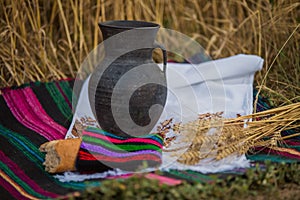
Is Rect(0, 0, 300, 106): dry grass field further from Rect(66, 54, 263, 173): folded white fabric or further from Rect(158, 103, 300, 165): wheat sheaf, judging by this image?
Rect(158, 103, 300, 165): wheat sheaf

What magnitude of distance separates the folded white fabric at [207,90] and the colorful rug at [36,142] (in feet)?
0.30

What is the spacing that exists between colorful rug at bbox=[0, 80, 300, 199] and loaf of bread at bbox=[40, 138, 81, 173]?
0.04m

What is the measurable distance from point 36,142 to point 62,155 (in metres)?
0.37

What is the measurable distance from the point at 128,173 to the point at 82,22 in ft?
5.19

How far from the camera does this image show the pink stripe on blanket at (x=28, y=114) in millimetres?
1928

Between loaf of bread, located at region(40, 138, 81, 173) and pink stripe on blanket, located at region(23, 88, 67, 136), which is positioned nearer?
loaf of bread, located at region(40, 138, 81, 173)

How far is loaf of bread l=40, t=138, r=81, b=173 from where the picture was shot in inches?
59.3

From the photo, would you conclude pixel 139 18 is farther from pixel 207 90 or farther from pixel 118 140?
pixel 118 140

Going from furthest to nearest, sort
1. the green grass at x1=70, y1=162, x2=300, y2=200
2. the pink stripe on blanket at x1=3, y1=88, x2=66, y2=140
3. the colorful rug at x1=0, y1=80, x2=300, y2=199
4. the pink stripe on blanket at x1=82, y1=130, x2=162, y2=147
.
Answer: the pink stripe on blanket at x1=3, y1=88, x2=66, y2=140 < the pink stripe on blanket at x1=82, y1=130, x2=162, y2=147 < the colorful rug at x1=0, y1=80, x2=300, y2=199 < the green grass at x1=70, y1=162, x2=300, y2=200

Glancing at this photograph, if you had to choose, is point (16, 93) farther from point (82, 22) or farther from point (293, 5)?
point (293, 5)

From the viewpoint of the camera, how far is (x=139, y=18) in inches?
112

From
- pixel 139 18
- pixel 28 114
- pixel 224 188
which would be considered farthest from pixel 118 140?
pixel 139 18

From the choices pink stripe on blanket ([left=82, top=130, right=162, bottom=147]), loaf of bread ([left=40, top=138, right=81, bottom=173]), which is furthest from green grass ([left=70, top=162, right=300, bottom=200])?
pink stripe on blanket ([left=82, top=130, right=162, bottom=147])

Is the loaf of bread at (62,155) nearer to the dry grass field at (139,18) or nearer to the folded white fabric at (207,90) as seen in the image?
the folded white fabric at (207,90)
